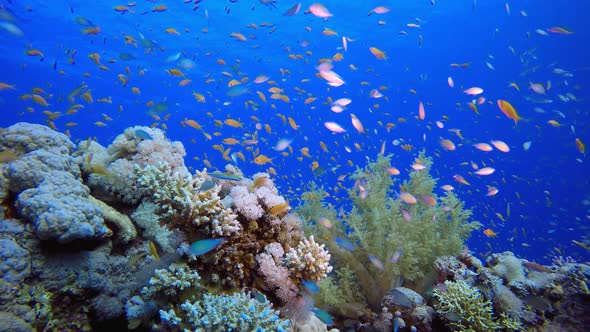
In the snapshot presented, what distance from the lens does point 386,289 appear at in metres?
5.86

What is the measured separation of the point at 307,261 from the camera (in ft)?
12.5

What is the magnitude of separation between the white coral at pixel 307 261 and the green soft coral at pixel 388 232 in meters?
2.40

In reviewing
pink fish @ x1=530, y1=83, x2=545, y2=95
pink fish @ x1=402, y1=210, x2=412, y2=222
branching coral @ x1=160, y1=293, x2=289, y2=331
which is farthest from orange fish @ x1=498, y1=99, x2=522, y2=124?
branching coral @ x1=160, y1=293, x2=289, y2=331

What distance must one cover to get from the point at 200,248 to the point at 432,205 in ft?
18.9

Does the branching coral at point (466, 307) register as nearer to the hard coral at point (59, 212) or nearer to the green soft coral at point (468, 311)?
the green soft coral at point (468, 311)

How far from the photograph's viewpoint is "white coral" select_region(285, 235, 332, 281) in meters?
3.79

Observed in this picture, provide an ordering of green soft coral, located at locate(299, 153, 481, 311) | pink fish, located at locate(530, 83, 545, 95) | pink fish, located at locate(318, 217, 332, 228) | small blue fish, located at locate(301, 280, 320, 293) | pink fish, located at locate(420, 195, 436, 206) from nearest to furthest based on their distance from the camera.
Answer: small blue fish, located at locate(301, 280, 320, 293)
green soft coral, located at locate(299, 153, 481, 311)
pink fish, located at locate(318, 217, 332, 228)
pink fish, located at locate(420, 195, 436, 206)
pink fish, located at locate(530, 83, 545, 95)

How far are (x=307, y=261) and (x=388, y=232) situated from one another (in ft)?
11.3

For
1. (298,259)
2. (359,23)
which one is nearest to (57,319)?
(298,259)

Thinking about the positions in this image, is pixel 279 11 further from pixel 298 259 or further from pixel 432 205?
pixel 298 259

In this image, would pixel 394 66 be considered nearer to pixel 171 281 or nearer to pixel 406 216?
pixel 406 216

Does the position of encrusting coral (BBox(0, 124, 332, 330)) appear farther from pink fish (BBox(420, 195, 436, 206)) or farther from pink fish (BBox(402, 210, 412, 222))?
pink fish (BBox(420, 195, 436, 206))

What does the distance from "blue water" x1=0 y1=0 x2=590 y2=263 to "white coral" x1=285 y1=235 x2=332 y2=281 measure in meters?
11.1

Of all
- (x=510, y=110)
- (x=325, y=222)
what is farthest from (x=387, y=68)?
(x=325, y=222)
